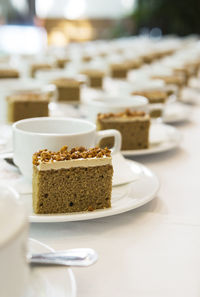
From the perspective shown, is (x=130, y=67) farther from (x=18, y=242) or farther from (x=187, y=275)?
(x=18, y=242)

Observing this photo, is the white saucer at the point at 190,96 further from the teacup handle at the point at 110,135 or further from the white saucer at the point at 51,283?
the white saucer at the point at 51,283

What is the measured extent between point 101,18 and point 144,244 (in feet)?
41.6

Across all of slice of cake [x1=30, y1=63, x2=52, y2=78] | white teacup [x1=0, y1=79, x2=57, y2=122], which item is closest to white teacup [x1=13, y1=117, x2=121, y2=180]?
A: white teacup [x1=0, y1=79, x2=57, y2=122]

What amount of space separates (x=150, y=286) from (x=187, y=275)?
0.06m

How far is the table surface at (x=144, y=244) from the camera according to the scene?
0.56m

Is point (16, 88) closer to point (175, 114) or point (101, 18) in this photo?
point (175, 114)

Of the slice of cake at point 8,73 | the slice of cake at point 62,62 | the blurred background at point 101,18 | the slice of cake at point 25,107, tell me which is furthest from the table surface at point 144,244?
the blurred background at point 101,18

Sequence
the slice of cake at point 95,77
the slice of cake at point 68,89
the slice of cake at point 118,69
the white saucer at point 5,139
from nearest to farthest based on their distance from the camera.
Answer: the white saucer at point 5,139
the slice of cake at point 68,89
the slice of cake at point 95,77
the slice of cake at point 118,69

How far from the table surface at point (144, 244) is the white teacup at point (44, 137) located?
0.15 m

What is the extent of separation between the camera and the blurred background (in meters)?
11.1

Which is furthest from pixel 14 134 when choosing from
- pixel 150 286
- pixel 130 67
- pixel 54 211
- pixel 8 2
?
pixel 8 2

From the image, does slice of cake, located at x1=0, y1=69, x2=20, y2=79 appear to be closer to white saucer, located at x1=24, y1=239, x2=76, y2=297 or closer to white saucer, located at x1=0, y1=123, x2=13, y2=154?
white saucer, located at x1=0, y1=123, x2=13, y2=154

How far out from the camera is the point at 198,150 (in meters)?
1.25

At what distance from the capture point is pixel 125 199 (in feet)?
2.56
